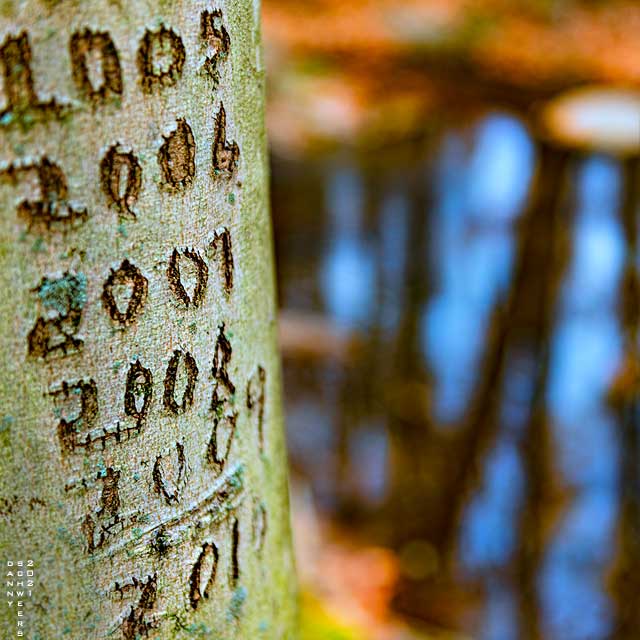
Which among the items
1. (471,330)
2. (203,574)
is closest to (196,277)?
(203,574)

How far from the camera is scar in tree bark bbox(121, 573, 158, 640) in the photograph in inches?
14.4

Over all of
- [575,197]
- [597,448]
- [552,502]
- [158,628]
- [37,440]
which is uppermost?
[575,197]

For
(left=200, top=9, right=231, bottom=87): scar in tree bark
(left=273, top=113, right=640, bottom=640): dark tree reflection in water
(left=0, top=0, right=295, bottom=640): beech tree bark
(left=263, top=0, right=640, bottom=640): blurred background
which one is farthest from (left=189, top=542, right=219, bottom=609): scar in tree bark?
(left=273, top=113, right=640, bottom=640): dark tree reflection in water

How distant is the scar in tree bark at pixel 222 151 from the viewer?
1.14 feet

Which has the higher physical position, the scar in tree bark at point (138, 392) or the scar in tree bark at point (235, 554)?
the scar in tree bark at point (138, 392)

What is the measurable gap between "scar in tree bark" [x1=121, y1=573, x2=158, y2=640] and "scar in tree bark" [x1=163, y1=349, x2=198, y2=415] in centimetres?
9

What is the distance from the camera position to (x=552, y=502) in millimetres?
2697

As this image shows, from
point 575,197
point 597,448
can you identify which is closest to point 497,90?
point 575,197

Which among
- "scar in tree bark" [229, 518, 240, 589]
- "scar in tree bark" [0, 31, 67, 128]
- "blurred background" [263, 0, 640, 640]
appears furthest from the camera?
"blurred background" [263, 0, 640, 640]

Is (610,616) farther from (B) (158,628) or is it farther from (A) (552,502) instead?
(B) (158,628)

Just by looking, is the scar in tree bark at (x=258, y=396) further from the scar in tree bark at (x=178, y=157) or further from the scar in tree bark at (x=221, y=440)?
the scar in tree bark at (x=178, y=157)

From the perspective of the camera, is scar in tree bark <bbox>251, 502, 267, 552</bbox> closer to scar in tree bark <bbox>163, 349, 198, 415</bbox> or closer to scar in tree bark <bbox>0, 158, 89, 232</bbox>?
scar in tree bark <bbox>163, 349, 198, 415</bbox>

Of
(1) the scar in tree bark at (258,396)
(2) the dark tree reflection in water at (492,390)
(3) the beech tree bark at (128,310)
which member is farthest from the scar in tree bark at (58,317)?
(2) the dark tree reflection in water at (492,390)

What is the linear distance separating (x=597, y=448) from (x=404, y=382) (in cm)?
92
